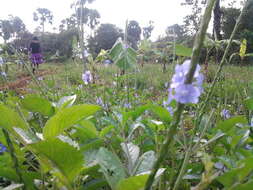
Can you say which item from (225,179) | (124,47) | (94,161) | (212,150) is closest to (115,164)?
(94,161)

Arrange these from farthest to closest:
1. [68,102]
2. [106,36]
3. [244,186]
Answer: [106,36] < [68,102] < [244,186]

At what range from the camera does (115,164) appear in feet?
1.80

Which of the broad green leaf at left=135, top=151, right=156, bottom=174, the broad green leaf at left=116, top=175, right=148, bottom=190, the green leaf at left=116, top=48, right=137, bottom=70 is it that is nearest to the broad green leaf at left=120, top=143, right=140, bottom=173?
the broad green leaf at left=135, top=151, right=156, bottom=174

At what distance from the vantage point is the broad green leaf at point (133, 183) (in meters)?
0.42

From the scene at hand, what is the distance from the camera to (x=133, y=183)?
1.42ft

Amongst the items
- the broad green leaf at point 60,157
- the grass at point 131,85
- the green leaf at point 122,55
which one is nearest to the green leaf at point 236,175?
the broad green leaf at point 60,157

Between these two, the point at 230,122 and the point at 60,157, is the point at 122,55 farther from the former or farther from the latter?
the point at 60,157

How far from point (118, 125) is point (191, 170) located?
23 cm

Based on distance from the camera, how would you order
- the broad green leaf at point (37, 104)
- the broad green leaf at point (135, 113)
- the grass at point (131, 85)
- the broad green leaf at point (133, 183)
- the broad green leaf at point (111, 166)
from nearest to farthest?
the broad green leaf at point (133, 183) → the broad green leaf at point (111, 166) → the broad green leaf at point (37, 104) → the broad green leaf at point (135, 113) → the grass at point (131, 85)

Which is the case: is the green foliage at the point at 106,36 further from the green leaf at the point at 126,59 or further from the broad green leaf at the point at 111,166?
the broad green leaf at the point at 111,166

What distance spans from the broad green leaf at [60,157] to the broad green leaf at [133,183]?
0.08 metres

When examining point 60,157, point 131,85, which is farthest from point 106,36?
point 60,157

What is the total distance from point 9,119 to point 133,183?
9.9 inches

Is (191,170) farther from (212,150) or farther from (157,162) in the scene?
(157,162)
